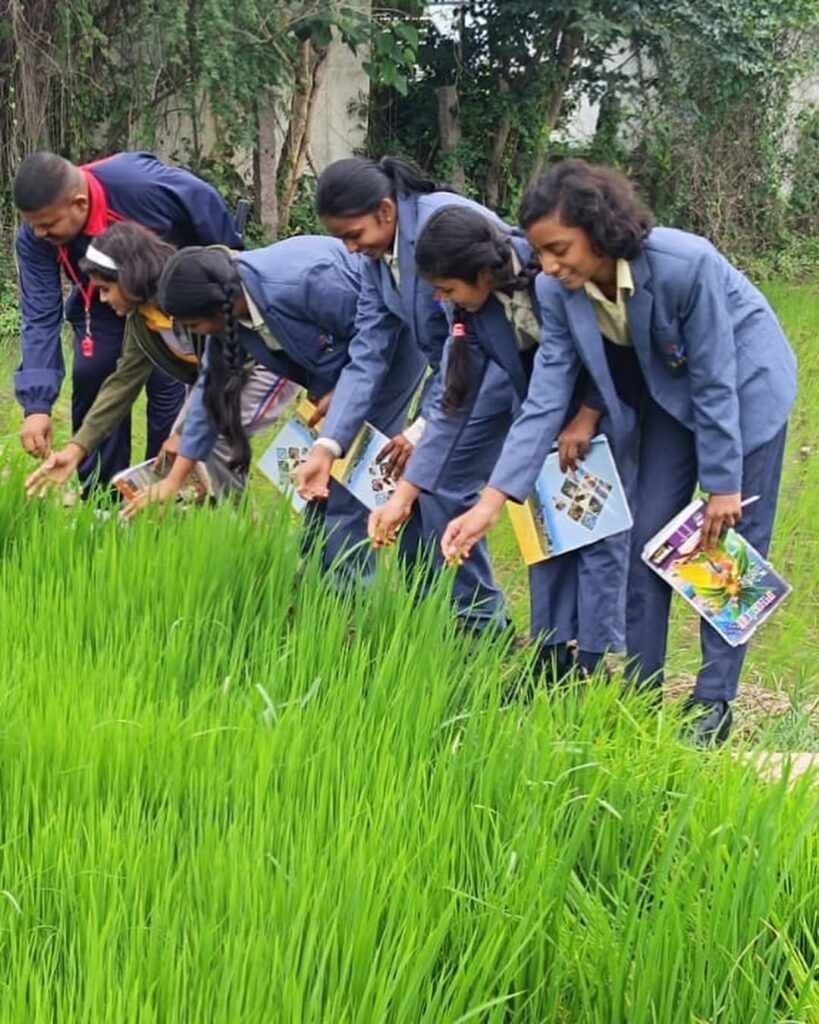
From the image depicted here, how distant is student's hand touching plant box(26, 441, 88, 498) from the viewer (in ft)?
8.41

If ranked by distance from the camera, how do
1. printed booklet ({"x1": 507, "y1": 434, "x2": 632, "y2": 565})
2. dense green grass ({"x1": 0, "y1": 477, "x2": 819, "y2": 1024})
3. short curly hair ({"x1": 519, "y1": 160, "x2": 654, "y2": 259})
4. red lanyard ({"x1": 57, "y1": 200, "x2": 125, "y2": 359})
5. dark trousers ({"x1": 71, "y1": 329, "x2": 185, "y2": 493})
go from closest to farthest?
dense green grass ({"x1": 0, "y1": 477, "x2": 819, "y2": 1024}) < short curly hair ({"x1": 519, "y1": 160, "x2": 654, "y2": 259}) < printed booklet ({"x1": 507, "y1": 434, "x2": 632, "y2": 565}) < red lanyard ({"x1": 57, "y1": 200, "x2": 125, "y2": 359}) < dark trousers ({"x1": 71, "y1": 329, "x2": 185, "y2": 493})

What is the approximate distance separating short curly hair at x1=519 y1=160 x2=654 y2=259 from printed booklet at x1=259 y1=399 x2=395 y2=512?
72 cm

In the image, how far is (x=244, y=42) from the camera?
6.65m

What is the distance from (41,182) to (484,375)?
119 centimetres

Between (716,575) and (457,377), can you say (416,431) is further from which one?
Answer: (716,575)

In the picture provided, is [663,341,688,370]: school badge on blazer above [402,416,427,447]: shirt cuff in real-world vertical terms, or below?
above

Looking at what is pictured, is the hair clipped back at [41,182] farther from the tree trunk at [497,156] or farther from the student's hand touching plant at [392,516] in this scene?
the tree trunk at [497,156]

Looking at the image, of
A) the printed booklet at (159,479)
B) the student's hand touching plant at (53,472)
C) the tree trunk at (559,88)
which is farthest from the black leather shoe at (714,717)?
the tree trunk at (559,88)

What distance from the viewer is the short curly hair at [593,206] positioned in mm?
2018

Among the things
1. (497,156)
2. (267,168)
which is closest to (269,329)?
(267,168)

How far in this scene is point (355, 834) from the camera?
4.38 feet

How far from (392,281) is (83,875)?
166 cm

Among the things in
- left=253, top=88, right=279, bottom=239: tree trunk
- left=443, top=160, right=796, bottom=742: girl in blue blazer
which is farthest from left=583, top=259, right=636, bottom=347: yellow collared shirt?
left=253, top=88, right=279, bottom=239: tree trunk

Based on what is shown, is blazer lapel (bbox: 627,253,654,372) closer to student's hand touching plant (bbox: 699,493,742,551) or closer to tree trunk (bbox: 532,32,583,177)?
student's hand touching plant (bbox: 699,493,742,551)
